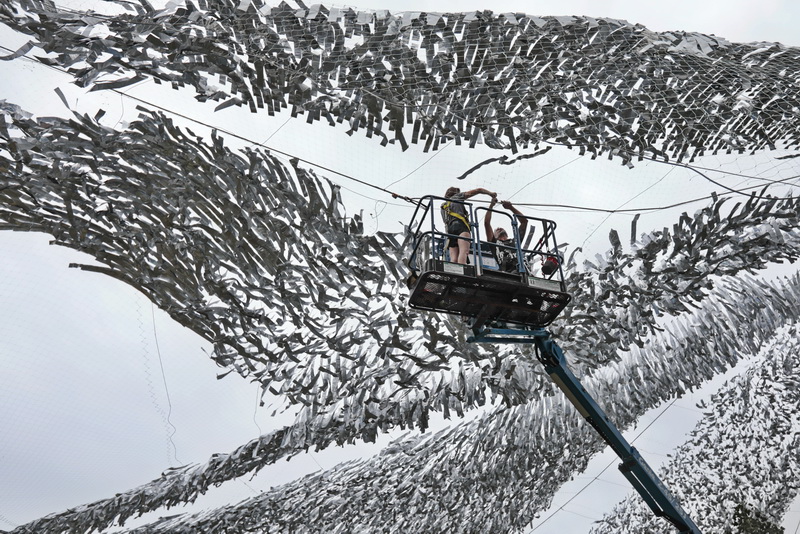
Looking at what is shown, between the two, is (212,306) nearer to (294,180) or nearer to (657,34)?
(294,180)

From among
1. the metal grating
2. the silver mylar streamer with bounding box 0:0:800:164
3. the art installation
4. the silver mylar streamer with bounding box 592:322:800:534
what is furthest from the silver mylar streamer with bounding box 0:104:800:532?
the silver mylar streamer with bounding box 592:322:800:534

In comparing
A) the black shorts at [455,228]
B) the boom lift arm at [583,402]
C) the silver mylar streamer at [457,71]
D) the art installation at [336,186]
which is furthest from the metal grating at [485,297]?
the silver mylar streamer at [457,71]

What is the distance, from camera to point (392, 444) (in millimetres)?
10406

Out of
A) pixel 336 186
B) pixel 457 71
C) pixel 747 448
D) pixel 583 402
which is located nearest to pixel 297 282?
pixel 336 186

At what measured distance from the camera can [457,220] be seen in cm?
638

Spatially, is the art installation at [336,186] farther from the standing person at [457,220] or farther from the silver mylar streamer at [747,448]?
the silver mylar streamer at [747,448]

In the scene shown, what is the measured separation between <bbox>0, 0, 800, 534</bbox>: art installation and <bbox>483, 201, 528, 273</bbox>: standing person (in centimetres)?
68

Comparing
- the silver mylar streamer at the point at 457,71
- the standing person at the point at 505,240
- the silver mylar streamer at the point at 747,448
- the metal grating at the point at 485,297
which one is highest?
the silver mylar streamer at the point at 457,71

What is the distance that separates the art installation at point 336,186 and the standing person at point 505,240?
0.68 m

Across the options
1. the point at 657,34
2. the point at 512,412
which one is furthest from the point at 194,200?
the point at 512,412

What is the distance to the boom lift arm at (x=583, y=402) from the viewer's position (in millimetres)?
6832

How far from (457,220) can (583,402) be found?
97.6 inches

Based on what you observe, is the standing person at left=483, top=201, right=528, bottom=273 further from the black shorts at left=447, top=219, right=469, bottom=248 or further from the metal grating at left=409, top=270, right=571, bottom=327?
the metal grating at left=409, top=270, right=571, bottom=327

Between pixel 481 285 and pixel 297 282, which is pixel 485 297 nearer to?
pixel 481 285
